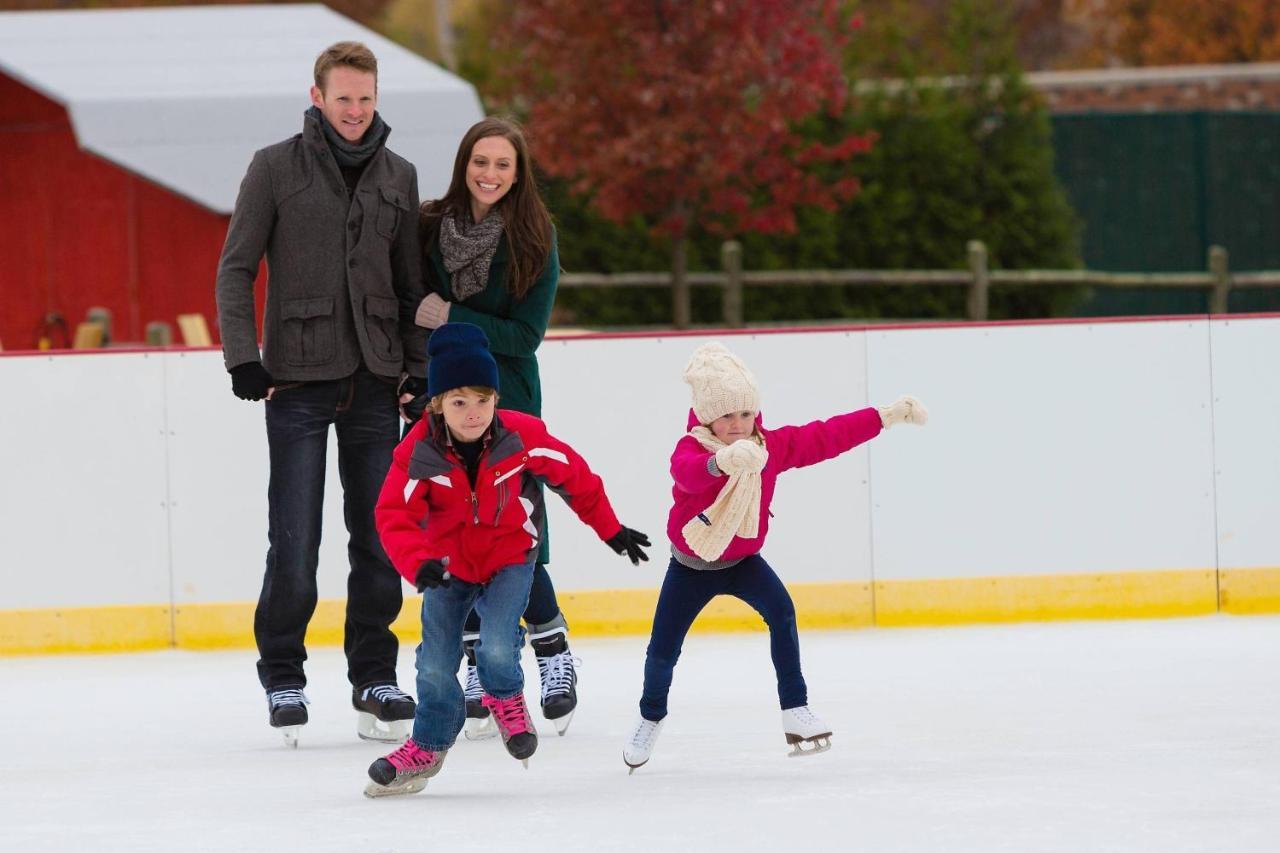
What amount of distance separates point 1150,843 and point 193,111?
29.3 ft

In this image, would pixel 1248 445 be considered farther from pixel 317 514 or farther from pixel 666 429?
pixel 317 514

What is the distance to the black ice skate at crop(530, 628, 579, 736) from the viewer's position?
4.88 m

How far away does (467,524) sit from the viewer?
434cm

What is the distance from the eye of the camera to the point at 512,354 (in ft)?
16.1

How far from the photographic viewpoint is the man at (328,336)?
4875 millimetres

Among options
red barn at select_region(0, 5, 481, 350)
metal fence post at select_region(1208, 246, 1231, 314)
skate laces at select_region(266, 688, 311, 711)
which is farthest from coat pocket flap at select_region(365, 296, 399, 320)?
metal fence post at select_region(1208, 246, 1231, 314)

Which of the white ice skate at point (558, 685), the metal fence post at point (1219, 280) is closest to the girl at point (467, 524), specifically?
the white ice skate at point (558, 685)

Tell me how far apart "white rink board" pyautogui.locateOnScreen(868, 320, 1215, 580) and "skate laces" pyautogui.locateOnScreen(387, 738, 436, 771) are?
2.66 metres

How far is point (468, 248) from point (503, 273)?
97 millimetres

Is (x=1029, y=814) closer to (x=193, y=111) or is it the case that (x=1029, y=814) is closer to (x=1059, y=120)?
(x=193, y=111)

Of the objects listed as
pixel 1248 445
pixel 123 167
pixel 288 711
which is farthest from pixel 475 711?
pixel 123 167

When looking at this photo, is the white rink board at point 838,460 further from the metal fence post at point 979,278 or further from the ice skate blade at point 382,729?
the metal fence post at point 979,278

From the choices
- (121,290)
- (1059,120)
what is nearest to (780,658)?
(121,290)

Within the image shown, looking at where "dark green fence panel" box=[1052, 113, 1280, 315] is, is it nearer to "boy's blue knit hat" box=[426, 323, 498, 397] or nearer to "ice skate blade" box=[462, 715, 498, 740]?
"ice skate blade" box=[462, 715, 498, 740]
